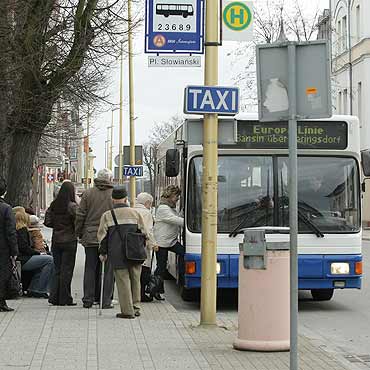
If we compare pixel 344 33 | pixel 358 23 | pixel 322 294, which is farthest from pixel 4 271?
pixel 344 33

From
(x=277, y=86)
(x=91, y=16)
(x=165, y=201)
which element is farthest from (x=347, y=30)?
(x=277, y=86)

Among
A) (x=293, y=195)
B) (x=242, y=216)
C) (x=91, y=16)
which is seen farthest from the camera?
(x=91, y=16)

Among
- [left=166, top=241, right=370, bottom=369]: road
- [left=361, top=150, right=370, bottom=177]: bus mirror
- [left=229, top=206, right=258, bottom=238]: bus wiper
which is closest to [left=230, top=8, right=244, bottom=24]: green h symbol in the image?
[left=361, top=150, right=370, bottom=177]: bus mirror

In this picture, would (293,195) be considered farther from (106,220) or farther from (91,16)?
(91,16)

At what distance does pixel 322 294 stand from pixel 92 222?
15.1 ft

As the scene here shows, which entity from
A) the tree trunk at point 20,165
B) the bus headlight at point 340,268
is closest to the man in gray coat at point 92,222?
the bus headlight at point 340,268

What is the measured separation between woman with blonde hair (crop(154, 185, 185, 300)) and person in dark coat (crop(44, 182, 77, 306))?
178cm

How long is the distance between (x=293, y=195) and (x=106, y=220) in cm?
495

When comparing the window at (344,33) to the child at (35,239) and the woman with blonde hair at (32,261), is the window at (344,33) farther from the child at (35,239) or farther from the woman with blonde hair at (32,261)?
the woman with blonde hair at (32,261)

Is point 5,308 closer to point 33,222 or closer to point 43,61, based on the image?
point 33,222

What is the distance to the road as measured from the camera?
1064 cm

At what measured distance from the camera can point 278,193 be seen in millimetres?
13680

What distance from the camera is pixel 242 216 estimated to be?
13.6m

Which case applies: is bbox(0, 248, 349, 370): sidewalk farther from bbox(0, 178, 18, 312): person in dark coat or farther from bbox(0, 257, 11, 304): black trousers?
bbox(0, 178, 18, 312): person in dark coat
